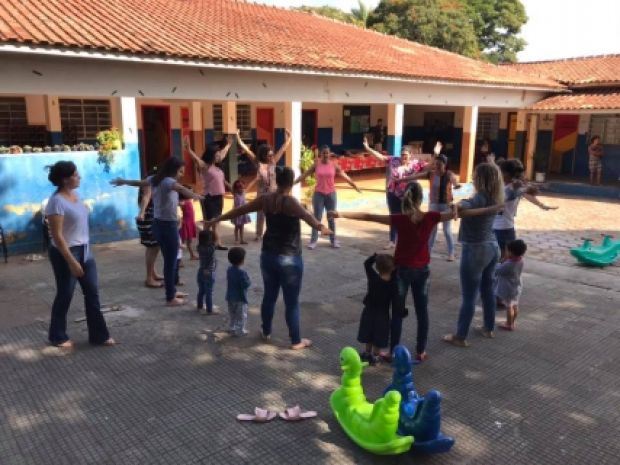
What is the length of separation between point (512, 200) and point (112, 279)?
16.6 ft

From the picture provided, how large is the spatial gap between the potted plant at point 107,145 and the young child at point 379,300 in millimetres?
6053

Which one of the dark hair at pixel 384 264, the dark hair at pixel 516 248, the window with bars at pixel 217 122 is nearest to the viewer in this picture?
the dark hair at pixel 384 264

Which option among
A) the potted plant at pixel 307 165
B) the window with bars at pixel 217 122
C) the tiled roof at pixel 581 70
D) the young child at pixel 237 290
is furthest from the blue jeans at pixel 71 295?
the tiled roof at pixel 581 70

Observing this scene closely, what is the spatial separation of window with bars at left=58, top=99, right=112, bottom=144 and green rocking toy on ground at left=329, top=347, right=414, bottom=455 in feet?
37.4

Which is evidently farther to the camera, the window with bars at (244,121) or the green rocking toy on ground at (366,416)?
the window with bars at (244,121)

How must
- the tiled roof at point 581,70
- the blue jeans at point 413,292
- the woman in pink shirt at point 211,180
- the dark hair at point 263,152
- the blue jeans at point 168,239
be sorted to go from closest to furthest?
the blue jeans at point 413,292
the blue jeans at point 168,239
the woman in pink shirt at point 211,180
the dark hair at point 263,152
the tiled roof at point 581,70

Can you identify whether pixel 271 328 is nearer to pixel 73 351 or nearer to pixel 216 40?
pixel 73 351

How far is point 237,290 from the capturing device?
502 centimetres

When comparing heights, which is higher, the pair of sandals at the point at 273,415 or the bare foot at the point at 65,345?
the bare foot at the point at 65,345

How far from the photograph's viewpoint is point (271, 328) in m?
5.27

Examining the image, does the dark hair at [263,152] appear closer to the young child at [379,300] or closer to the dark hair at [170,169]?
the dark hair at [170,169]

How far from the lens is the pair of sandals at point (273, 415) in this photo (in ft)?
12.2

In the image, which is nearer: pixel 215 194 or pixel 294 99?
pixel 215 194

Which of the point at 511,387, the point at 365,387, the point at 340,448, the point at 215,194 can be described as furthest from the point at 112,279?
the point at 511,387
